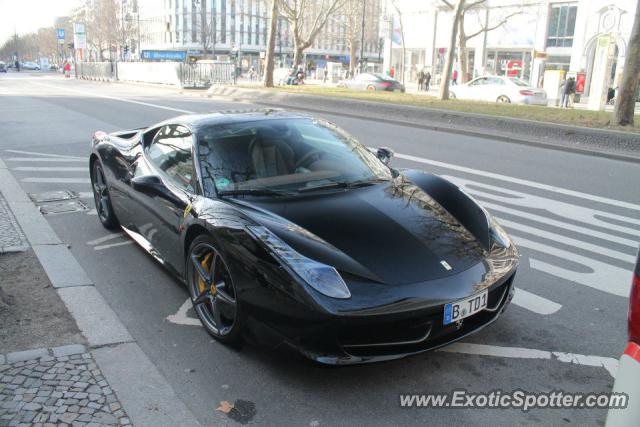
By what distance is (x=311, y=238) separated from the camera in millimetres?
3330

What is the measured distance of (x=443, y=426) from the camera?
291cm

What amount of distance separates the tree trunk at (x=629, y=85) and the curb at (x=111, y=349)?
1404 cm

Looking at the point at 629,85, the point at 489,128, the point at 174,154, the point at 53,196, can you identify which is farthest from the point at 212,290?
the point at 629,85

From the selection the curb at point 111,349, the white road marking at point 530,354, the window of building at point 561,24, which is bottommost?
the curb at point 111,349

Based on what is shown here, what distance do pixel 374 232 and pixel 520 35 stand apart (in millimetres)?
48417

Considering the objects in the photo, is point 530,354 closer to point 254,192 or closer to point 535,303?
point 535,303

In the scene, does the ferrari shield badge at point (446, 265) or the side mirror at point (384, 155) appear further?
the side mirror at point (384, 155)

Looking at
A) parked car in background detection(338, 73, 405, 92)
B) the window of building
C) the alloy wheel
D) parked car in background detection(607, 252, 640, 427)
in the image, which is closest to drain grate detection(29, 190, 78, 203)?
the alloy wheel

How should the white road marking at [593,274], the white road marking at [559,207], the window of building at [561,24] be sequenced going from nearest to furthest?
the white road marking at [593,274] → the white road marking at [559,207] → the window of building at [561,24]

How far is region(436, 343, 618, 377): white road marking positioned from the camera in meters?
3.53

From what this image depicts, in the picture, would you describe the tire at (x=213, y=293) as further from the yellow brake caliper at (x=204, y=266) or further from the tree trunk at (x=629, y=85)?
the tree trunk at (x=629, y=85)

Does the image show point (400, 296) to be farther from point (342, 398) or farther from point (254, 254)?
point (254, 254)

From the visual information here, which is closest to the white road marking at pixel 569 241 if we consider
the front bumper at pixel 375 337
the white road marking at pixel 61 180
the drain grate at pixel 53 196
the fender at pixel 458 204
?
the fender at pixel 458 204

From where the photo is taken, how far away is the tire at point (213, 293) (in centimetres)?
352
